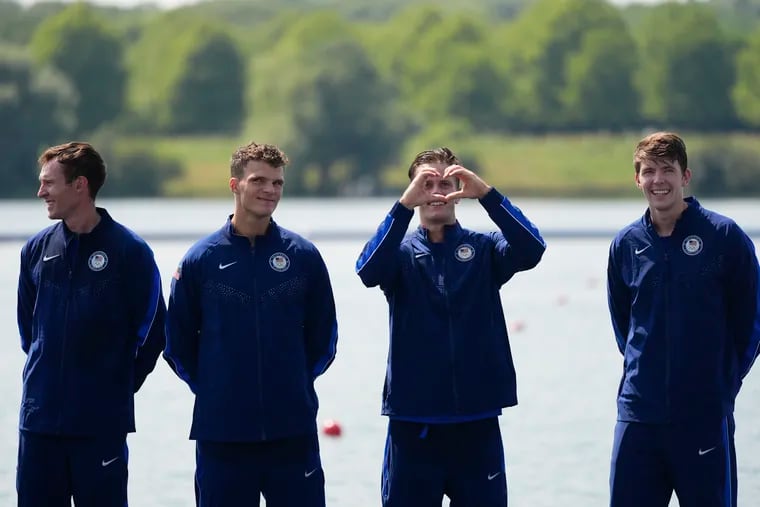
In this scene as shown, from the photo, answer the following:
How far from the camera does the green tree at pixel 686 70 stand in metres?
119

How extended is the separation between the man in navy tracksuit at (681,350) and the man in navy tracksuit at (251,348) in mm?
1298

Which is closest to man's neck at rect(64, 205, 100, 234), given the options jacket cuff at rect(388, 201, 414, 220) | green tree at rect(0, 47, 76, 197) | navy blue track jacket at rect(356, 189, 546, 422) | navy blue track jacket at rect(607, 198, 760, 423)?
navy blue track jacket at rect(356, 189, 546, 422)

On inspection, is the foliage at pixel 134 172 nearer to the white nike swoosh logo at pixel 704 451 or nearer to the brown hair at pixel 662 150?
the brown hair at pixel 662 150

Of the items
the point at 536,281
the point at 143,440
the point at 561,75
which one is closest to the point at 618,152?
the point at 561,75

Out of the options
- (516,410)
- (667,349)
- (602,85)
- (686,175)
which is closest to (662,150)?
(686,175)

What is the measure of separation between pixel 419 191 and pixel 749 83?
119m

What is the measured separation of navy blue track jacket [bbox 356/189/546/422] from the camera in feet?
17.8

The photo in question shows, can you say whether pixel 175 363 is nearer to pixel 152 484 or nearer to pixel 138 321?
pixel 138 321

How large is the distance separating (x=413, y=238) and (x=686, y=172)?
3.82ft

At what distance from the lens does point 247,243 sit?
5.39 meters

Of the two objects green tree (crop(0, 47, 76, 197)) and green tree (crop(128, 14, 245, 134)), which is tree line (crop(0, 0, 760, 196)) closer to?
green tree (crop(128, 14, 245, 134))

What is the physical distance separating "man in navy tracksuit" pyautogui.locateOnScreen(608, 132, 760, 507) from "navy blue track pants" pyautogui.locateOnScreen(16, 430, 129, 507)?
6.74 feet

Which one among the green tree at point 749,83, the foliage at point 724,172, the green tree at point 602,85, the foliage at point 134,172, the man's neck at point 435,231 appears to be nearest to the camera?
the man's neck at point 435,231

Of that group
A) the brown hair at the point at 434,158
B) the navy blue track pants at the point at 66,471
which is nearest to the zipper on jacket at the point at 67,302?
the navy blue track pants at the point at 66,471
